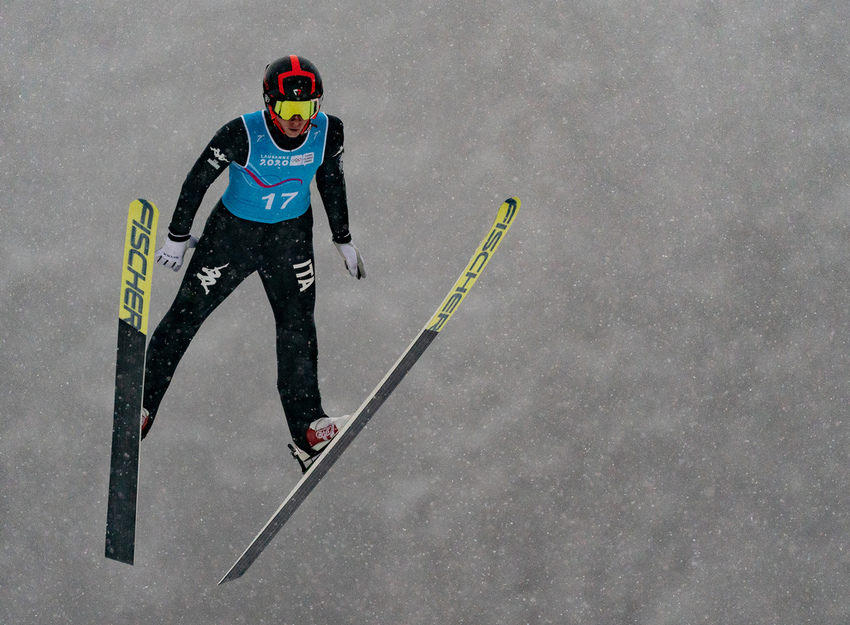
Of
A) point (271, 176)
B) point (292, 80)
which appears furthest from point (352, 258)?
point (292, 80)

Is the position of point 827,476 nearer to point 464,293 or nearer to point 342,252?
point 464,293

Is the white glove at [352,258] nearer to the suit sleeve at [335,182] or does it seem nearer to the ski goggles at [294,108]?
the suit sleeve at [335,182]

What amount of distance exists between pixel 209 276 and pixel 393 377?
953 millimetres

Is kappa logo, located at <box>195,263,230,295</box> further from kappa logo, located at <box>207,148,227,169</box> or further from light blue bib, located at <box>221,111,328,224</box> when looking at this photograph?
kappa logo, located at <box>207,148,227,169</box>

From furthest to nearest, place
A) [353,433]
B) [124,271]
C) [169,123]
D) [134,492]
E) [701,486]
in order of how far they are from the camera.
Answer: [701,486]
[169,123]
[353,433]
[134,492]
[124,271]

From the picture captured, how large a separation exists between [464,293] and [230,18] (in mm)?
2409

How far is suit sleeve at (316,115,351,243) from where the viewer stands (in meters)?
3.72

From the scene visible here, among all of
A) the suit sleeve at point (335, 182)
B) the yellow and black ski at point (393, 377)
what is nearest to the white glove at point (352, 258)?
the suit sleeve at point (335, 182)

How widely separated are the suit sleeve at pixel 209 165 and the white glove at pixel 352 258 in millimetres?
653

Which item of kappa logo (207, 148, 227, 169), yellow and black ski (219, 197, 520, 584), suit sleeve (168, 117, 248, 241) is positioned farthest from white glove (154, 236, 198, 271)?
yellow and black ski (219, 197, 520, 584)

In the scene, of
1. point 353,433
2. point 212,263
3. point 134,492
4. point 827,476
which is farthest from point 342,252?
point 827,476

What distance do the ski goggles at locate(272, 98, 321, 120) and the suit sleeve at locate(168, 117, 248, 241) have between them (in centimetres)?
22

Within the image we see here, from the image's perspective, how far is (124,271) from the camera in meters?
3.42

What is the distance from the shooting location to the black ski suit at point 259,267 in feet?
12.1
